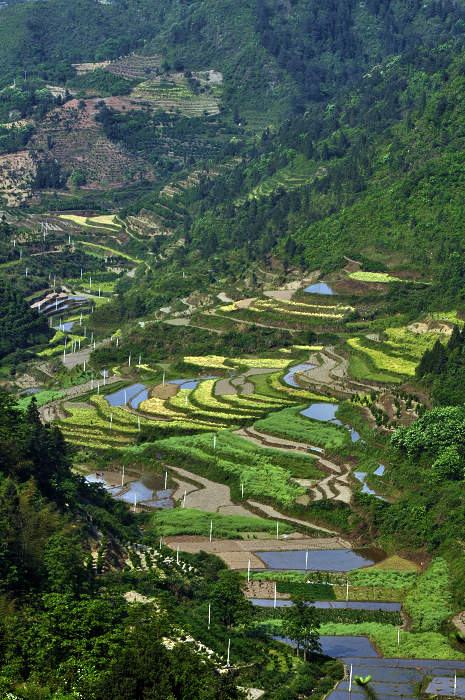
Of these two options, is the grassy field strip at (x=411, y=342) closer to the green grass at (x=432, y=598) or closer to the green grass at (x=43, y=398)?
the green grass at (x=43, y=398)

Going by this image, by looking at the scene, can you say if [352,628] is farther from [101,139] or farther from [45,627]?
[101,139]

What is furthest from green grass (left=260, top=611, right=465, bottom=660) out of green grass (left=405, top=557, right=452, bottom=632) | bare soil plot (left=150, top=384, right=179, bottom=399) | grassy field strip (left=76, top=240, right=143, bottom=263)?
grassy field strip (left=76, top=240, right=143, bottom=263)

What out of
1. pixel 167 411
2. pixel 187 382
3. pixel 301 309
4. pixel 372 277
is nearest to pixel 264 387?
pixel 167 411

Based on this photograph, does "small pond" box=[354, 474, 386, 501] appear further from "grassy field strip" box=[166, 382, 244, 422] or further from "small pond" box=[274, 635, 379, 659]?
"small pond" box=[274, 635, 379, 659]

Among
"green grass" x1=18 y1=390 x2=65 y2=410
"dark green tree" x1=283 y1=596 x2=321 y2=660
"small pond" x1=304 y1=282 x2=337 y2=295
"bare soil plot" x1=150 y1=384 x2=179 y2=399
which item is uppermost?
"dark green tree" x1=283 y1=596 x2=321 y2=660

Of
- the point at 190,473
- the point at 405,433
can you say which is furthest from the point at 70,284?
the point at 405,433

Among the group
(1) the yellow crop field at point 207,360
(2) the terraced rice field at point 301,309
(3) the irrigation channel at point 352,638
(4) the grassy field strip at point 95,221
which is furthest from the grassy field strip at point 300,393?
(4) the grassy field strip at point 95,221
